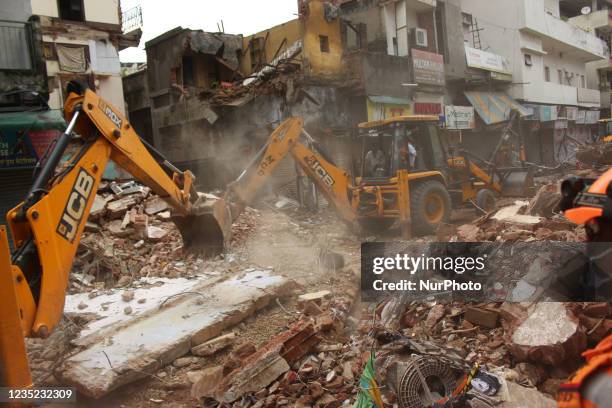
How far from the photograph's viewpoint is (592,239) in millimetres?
1777

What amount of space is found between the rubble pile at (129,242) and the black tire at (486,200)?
5.11m

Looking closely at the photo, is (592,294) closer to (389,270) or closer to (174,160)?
(389,270)

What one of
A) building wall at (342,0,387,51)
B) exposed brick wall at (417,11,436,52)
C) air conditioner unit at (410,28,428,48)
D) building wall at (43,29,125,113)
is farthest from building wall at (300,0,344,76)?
building wall at (43,29,125,113)

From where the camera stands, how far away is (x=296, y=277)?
23.1 ft

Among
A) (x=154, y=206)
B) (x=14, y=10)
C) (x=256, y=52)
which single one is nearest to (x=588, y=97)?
(x=256, y=52)

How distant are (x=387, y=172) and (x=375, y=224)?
1160mm

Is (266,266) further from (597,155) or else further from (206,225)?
(597,155)

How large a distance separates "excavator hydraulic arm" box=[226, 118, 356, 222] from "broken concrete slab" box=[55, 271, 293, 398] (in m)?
1.96

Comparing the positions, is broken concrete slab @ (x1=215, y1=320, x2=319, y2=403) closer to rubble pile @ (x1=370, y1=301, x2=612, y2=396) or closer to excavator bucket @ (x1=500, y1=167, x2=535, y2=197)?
rubble pile @ (x1=370, y1=301, x2=612, y2=396)

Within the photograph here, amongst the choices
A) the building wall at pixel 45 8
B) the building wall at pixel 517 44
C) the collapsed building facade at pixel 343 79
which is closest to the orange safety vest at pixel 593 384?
the collapsed building facade at pixel 343 79

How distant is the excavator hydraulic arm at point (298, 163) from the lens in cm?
788

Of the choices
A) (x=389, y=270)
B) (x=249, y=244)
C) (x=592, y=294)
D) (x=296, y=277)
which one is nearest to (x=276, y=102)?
(x=249, y=244)

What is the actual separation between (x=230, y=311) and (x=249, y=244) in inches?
143

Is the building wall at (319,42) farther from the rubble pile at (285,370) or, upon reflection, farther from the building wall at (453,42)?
the rubble pile at (285,370)
